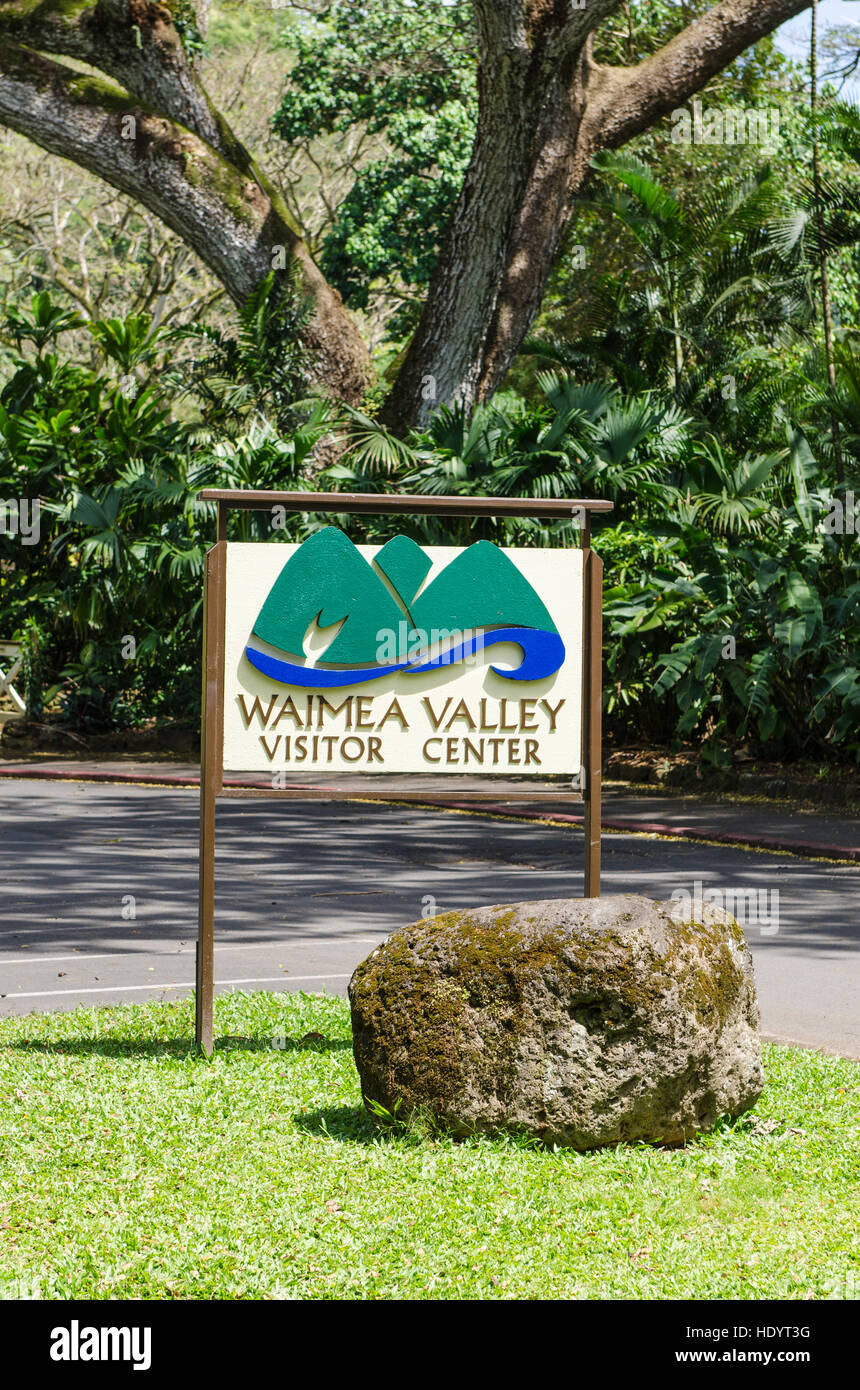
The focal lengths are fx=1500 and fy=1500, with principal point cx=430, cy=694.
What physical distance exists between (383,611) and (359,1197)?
2.74m

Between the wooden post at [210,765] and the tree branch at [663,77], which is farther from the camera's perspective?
the tree branch at [663,77]

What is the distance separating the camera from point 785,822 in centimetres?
1505

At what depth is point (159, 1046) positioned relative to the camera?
21.5 feet

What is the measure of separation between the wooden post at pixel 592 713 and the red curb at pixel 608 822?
3851mm

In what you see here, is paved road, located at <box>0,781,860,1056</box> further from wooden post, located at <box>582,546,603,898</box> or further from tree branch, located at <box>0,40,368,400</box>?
tree branch, located at <box>0,40,368,400</box>

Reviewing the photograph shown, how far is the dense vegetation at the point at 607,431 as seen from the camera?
18109 mm

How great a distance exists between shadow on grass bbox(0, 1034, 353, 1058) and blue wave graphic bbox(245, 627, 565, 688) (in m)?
1.59

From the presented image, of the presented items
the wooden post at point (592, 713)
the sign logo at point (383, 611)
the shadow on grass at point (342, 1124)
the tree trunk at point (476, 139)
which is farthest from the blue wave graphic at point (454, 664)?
the tree trunk at point (476, 139)

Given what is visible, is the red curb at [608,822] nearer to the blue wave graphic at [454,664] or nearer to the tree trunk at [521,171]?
the blue wave graphic at [454,664]

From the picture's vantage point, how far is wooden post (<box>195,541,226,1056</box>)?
635 centimetres

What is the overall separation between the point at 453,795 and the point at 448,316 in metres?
Result: 15.4

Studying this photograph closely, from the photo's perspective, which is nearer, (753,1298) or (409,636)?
(753,1298)

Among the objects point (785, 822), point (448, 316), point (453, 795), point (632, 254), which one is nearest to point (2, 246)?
point (632, 254)

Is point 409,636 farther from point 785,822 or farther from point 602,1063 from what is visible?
point 785,822
